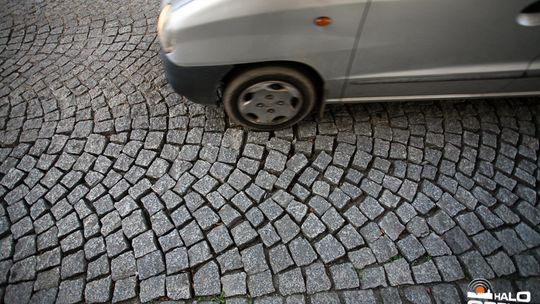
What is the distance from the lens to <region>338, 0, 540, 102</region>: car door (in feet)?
8.04

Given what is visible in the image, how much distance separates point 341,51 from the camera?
2703 millimetres

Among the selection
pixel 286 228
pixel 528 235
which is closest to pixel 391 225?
pixel 286 228

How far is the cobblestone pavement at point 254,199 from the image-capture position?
2488 millimetres

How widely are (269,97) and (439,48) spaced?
1.48 metres

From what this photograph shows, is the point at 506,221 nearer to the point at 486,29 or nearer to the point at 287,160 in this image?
the point at 486,29

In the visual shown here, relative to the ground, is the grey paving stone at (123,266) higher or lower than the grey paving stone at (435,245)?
higher

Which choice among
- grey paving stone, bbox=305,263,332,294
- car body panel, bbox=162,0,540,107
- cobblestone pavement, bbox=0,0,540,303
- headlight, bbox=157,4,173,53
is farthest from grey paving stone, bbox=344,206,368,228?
headlight, bbox=157,4,173,53

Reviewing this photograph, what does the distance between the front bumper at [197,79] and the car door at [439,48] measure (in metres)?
1.17

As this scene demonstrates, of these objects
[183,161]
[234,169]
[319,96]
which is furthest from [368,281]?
[183,161]

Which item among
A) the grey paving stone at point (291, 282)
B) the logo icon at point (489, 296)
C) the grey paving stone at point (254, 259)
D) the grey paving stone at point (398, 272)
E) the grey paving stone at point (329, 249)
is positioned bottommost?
the logo icon at point (489, 296)

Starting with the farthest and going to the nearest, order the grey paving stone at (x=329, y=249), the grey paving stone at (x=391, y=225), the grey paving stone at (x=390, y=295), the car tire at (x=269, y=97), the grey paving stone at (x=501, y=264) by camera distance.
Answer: the car tire at (x=269, y=97)
the grey paving stone at (x=391, y=225)
the grey paving stone at (x=329, y=249)
the grey paving stone at (x=501, y=264)
the grey paving stone at (x=390, y=295)

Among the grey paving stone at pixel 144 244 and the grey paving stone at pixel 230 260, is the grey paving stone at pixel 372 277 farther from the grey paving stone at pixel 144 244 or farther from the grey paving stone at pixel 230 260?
the grey paving stone at pixel 144 244

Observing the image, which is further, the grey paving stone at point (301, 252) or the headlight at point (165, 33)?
the headlight at point (165, 33)

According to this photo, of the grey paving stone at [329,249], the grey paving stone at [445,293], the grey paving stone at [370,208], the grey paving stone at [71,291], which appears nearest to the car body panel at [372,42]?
the grey paving stone at [370,208]
